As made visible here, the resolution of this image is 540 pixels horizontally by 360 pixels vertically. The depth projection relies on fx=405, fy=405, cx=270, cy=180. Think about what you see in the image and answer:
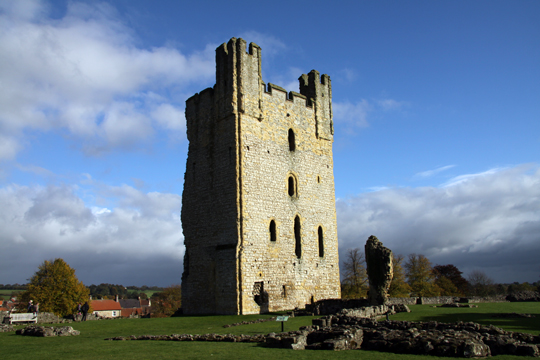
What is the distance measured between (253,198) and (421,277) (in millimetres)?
31118

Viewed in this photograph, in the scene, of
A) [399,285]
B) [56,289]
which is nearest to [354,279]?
[399,285]

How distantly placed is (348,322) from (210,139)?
13.7 m

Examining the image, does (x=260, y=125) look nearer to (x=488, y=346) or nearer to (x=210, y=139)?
(x=210, y=139)

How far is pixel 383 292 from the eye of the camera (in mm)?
15711

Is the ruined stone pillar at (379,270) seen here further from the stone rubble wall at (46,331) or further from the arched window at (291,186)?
the stone rubble wall at (46,331)

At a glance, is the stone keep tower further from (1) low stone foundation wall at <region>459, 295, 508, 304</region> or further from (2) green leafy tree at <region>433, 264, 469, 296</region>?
(2) green leafy tree at <region>433, 264, 469, 296</region>

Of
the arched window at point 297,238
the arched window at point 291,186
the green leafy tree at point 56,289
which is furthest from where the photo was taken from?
the green leafy tree at point 56,289

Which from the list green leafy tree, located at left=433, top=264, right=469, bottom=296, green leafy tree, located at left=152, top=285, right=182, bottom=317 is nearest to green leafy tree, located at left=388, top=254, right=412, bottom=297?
green leafy tree, located at left=433, top=264, right=469, bottom=296

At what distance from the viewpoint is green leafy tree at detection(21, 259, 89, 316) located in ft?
119

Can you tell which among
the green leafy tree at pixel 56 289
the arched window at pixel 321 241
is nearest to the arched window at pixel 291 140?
the arched window at pixel 321 241

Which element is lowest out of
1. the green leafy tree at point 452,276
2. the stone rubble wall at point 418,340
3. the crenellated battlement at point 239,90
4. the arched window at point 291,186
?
the green leafy tree at point 452,276

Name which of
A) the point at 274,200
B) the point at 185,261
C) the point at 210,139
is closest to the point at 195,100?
the point at 210,139

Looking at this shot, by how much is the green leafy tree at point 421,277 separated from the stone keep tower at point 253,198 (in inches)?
904

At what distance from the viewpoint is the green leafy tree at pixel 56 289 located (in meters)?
36.2
